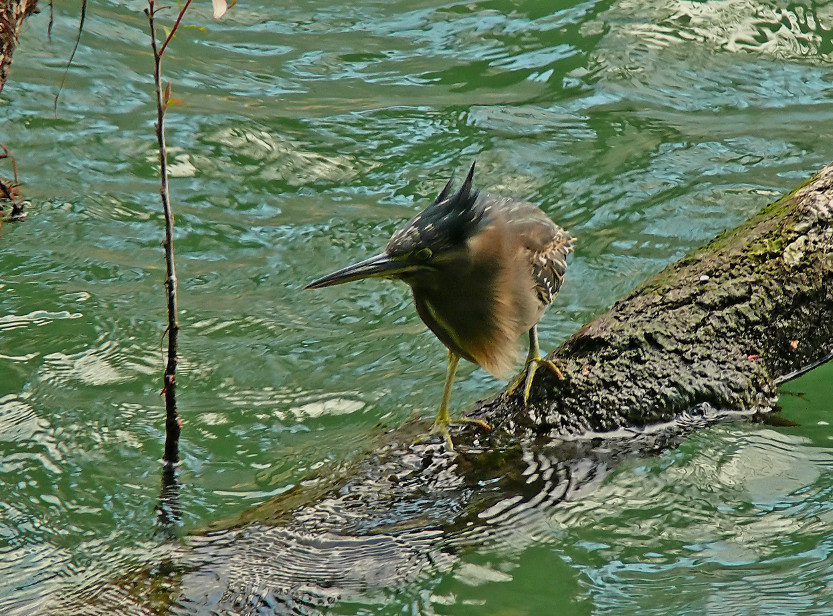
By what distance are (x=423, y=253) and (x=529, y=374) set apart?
2.74 ft

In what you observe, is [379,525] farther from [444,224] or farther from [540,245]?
[540,245]

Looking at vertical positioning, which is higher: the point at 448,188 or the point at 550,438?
the point at 448,188

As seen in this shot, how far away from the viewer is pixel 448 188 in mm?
4039

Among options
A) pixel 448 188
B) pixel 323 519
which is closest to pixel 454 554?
pixel 323 519

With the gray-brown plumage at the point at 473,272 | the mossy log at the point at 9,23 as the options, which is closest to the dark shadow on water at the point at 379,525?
the gray-brown plumage at the point at 473,272

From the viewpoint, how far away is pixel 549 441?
13.5ft

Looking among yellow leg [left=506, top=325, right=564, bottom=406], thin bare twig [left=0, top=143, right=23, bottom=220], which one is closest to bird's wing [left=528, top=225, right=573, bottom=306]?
yellow leg [left=506, top=325, right=564, bottom=406]

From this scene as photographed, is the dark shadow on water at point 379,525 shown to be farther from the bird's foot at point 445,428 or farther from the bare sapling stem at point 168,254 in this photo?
the bare sapling stem at point 168,254

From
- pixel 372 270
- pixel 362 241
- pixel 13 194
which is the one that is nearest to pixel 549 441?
pixel 372 270

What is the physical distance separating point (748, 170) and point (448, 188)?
14.9 ft

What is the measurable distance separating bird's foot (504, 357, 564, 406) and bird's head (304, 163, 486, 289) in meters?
0.68

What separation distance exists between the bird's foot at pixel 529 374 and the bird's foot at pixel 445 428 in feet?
0.70

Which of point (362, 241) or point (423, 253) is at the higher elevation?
point (423, 253)

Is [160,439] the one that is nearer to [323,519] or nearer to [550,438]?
[323,519]
